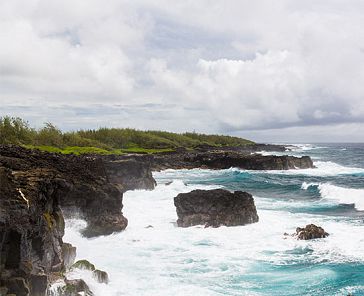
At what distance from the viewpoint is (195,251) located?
Answer: 72.7ft

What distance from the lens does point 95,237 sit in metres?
24.7

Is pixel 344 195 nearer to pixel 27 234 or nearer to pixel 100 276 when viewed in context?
pixel 100 276

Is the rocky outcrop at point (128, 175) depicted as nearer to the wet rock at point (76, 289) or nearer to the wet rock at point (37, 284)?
the wet rock at point (76, 289)

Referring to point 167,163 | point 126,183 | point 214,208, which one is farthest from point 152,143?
point 214,208

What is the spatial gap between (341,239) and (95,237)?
535 inches

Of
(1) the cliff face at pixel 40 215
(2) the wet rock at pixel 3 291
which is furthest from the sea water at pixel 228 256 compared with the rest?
(2) the wet rock at pixel 3 291

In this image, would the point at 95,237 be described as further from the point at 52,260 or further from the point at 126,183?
the point at 126,183

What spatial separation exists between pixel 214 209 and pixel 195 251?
22.1ft

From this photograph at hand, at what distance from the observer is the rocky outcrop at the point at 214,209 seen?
2809 centimetres

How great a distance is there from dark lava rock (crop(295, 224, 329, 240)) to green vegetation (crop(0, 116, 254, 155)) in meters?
42.0

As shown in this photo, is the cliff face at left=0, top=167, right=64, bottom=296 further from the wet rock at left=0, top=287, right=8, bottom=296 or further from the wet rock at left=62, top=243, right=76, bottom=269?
the wet rock at left=62, top=243, right=76, bottom=269

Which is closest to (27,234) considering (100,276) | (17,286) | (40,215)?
(40,215)

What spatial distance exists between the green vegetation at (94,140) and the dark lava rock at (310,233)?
42008mm

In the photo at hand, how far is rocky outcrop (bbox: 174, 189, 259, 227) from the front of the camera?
28.1 metres
